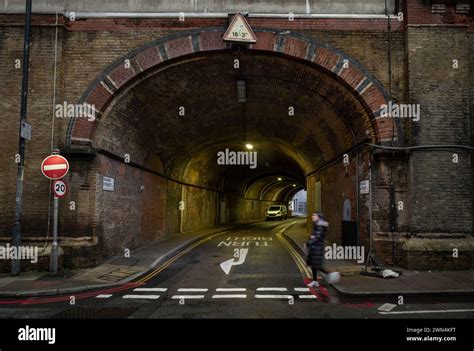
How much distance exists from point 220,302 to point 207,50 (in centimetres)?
728

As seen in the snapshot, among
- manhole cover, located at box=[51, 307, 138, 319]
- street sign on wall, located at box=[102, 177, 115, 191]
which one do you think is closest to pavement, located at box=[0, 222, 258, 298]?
manhole cover, located at box=[51, 307, 138, 319]

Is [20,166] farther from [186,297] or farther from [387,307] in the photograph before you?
[387,307]

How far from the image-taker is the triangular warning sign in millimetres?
10242

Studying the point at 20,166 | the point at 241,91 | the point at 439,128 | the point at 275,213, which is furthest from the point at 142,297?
the point at 275,213

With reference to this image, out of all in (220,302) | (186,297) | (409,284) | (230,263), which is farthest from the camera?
(230,263)

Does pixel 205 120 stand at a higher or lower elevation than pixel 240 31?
lower

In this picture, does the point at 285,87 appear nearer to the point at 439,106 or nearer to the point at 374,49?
the point at 374,49

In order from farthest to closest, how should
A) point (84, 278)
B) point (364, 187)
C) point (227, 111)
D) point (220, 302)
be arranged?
point (227, 111)
point (364, 187)
point (84, 278)
point (220, 302)

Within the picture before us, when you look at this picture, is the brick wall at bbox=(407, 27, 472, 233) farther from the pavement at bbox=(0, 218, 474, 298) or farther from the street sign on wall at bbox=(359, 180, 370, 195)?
the pavement at bbox=(0, 218, 474, 298)

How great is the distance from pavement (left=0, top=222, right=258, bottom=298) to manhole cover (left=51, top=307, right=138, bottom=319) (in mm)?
1537

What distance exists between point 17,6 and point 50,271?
804 cm

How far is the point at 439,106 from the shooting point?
1002cm

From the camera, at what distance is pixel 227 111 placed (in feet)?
48.2
